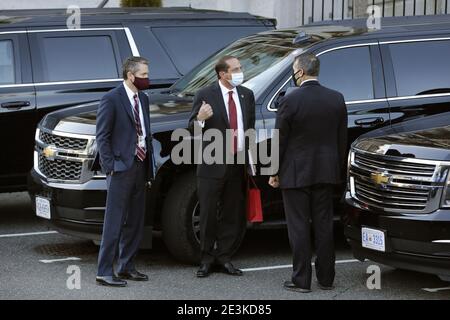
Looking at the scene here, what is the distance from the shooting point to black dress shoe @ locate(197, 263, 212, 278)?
8.51 m

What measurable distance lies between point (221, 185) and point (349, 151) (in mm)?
1070

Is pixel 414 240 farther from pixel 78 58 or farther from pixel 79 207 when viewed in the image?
pixel 78 58

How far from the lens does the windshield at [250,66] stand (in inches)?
360

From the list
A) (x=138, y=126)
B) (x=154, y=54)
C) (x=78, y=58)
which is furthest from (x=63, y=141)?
(x=154, y=54)

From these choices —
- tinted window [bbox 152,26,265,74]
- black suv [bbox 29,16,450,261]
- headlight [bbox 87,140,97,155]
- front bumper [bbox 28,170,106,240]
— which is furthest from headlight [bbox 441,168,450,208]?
tinted window [bbox 152,26,265,74]

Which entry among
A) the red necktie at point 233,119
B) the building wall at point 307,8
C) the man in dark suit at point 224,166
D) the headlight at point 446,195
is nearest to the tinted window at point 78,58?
the man in dark suit at point 224,166

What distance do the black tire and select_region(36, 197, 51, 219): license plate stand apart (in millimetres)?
1027

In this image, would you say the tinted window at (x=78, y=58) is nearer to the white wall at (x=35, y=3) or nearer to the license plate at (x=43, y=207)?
the license plate at (x=43, y=207)

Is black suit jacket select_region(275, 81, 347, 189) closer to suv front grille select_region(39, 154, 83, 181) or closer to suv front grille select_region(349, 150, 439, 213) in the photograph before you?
suv front grille select_region(349, 150, 439, 213)

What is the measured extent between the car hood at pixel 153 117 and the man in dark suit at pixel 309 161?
120cm

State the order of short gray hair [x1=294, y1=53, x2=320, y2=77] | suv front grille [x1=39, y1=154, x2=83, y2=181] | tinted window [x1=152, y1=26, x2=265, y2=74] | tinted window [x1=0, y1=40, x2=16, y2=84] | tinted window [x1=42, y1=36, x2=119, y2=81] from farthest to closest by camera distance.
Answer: tinted window [x1=152, y1=26, x2=265, y2=74] → tinted window [x1=42, y1=36, x2=119, y2=81] → tinted window [x1=0, y1=40, x2=16, y2=84] → suv front grille [x1=39, y1=154, x2=83, y2=181] → short gray hair [x1=294, y1=53, x2=320, y2=77]

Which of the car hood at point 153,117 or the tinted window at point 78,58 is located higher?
the tinted window at point 78,58
